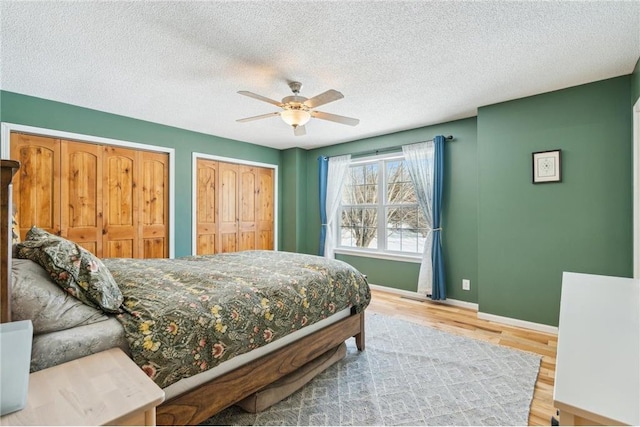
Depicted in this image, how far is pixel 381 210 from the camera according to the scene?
4.70 metres

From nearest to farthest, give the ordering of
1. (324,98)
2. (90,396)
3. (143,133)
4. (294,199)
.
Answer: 1. (90,396)
2. (324,98)
3. (143,133)
4. (294,199)

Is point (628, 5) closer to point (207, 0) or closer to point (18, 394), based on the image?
point (207, 0)

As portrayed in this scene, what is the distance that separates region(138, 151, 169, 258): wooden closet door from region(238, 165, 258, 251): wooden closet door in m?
1.16

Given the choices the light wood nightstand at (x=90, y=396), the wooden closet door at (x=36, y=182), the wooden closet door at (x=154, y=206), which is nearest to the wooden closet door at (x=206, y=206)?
the wooden closet door at (x=154, y=206)

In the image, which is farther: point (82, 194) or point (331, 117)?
point (82, 194)

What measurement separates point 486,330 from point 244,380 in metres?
2.57

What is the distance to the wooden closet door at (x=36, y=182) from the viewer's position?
2945 mm

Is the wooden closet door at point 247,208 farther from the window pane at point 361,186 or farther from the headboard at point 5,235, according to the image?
the headboard at point 5,235

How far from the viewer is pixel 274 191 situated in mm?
5492

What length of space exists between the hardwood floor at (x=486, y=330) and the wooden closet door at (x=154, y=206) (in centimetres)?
289

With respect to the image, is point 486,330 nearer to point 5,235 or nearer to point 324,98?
point 324,98

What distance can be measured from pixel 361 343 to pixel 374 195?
265 cm

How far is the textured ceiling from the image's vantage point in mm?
1751

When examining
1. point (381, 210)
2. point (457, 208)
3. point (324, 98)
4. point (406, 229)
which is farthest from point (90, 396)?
point (381, 210)
